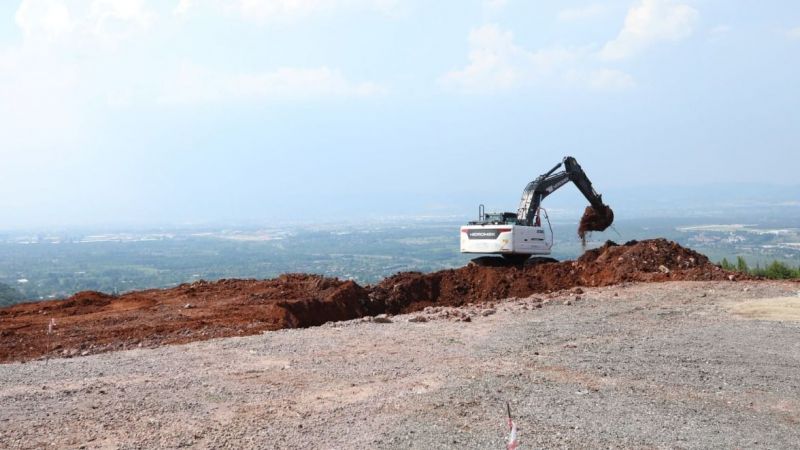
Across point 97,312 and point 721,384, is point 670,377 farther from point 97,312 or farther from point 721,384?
point 97,312

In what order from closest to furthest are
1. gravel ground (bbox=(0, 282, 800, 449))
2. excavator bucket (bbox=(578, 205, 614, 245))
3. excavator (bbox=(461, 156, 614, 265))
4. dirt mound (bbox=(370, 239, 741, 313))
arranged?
gravel ground (bbox=(0, 282, 800, 449)) < dirt mound (bbox=(370, 239, 741, 313)) < excavator (bbox=(461, 156, 614, 265)) < excavator bucket (bbox=(578, 205, 614, 245))

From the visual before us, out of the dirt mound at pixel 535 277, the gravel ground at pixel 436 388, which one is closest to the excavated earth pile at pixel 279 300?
the dirt mound at pixel 535 277

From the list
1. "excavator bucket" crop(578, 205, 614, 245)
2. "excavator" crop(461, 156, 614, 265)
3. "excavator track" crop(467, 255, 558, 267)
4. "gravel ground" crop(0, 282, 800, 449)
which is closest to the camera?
"gravel ground" crop(0, 282, 800, 449)

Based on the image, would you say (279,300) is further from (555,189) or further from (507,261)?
(555,189)

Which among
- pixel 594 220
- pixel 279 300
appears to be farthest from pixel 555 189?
pixel 279 300

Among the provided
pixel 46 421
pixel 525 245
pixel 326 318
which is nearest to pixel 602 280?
pixel 525 245

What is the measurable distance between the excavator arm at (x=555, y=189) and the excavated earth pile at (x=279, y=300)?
165 cm

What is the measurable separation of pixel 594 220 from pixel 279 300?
1175 centimetres

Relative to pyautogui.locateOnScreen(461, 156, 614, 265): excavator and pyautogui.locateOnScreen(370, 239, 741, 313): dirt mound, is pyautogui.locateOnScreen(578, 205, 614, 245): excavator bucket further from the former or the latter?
pyautogui.locateOnScreen(370, 239, 741, 313): dirt mound

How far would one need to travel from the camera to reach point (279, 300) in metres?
19.8

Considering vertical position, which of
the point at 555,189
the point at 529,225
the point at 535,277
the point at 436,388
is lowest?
the point at 436,388

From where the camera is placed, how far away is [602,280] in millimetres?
22000

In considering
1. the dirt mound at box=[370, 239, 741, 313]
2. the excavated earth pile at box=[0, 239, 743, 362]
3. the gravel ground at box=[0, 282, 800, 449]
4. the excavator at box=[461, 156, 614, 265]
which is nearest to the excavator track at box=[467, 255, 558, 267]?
the excavator at box=[461, 156, 614, 265]

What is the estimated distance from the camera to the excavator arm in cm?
2466
